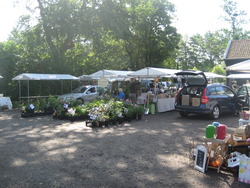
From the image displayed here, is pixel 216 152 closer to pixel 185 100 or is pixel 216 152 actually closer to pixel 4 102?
pixel 185 100

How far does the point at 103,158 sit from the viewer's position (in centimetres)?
554

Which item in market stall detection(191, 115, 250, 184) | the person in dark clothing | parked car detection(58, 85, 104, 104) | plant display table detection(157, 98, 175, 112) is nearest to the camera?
market stall detection(191, 115, 250, 184)

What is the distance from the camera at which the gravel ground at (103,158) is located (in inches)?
168

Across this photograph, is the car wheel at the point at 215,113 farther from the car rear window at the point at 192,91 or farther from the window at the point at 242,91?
the window at the point at 242,91

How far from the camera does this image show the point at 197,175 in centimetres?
453

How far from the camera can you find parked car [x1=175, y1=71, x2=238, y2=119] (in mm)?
10453

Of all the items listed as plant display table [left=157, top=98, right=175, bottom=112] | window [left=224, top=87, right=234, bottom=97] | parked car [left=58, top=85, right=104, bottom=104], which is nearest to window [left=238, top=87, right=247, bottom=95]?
window [left=224, top=87, right=234, bottom=97]

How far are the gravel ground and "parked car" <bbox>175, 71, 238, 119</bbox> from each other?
1.83m

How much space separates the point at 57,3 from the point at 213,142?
Result: 18.2 metres

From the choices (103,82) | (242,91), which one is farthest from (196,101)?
(103,82)

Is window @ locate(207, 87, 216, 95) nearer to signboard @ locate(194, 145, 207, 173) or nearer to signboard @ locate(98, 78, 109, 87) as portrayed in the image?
signboard @ locate(194, 145, 207, 173)

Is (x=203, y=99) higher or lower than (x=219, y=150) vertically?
higher

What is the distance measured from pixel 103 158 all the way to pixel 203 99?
6239mm

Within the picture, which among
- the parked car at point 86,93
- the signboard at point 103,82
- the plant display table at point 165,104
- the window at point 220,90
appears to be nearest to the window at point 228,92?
the window at point 220,90
